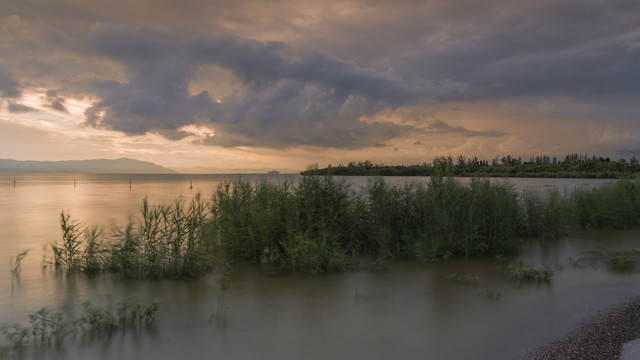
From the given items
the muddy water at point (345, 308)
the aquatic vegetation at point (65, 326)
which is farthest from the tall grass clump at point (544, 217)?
the aquatic vegetation at point (65, 326)

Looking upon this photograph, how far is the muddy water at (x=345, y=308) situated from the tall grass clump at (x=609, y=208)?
791 centimetres

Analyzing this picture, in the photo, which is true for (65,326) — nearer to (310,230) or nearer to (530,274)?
(310,230)

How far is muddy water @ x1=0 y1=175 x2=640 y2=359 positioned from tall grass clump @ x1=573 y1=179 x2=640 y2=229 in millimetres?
7912

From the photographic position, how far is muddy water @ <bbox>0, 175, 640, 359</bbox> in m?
6.66

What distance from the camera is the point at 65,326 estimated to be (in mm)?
7102

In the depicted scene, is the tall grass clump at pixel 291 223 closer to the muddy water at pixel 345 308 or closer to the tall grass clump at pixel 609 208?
the muddy water at pixel 345 308

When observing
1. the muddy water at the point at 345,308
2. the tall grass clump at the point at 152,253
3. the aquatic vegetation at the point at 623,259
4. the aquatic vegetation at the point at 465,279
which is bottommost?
the muddy water at the point at 345,308

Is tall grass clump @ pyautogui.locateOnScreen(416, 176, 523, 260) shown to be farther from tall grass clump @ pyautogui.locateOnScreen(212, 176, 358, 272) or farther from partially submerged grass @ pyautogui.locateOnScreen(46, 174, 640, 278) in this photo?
tall grass clump @ pyautogui.locateOnScreen(212, 176, 358, 272)

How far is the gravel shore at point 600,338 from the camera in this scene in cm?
542

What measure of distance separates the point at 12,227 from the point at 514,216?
2949cm

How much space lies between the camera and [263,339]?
713cm

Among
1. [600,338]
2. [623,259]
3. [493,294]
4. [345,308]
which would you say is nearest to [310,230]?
[345,308]

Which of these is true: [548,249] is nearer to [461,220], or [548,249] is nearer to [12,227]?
[461,220]

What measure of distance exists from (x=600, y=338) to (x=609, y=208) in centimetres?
1718
